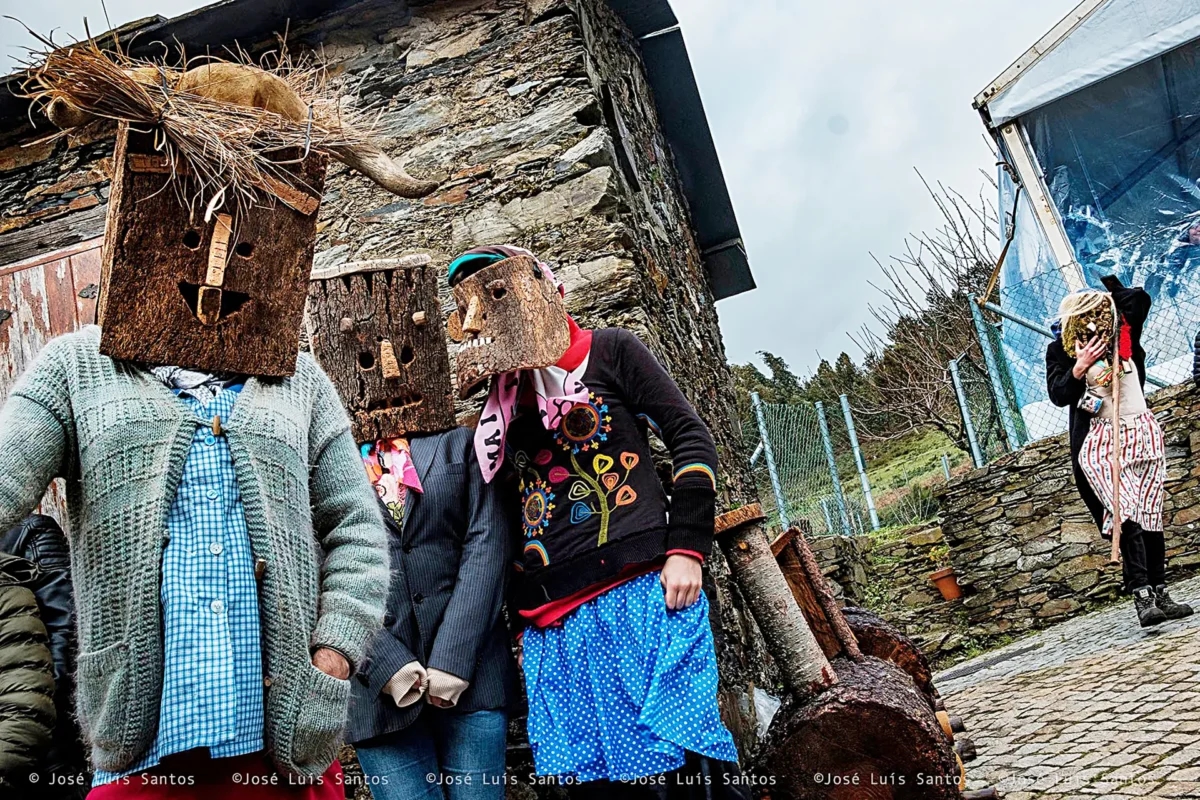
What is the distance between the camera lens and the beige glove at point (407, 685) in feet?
7.30

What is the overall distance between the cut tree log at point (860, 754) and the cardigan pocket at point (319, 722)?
1549mm

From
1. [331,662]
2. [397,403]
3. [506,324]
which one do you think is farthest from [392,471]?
[331,662]

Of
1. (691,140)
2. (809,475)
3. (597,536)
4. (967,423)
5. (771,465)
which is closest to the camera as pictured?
(597,536)

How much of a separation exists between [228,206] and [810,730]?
207 cm

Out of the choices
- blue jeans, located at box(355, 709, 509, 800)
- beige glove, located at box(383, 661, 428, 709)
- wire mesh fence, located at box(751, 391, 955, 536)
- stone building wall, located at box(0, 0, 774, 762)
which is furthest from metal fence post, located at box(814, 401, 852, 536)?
beige glove, located at box(383, 661, 428, 709)

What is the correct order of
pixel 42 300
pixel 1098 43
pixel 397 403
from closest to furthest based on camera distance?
pixel 397 403 → pixel 42 300 → pixel 1098 43

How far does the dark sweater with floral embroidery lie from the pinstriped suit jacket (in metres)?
0.11

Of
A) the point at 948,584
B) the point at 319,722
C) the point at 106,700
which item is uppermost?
the point at 106,700

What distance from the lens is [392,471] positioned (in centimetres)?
262

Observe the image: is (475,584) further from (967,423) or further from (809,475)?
(809,475)

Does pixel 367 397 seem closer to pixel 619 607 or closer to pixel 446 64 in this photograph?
pixel 619 607

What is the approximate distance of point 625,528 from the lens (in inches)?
91.1

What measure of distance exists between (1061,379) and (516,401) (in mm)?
3996

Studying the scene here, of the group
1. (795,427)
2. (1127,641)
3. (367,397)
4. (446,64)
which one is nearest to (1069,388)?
(1127,641)
